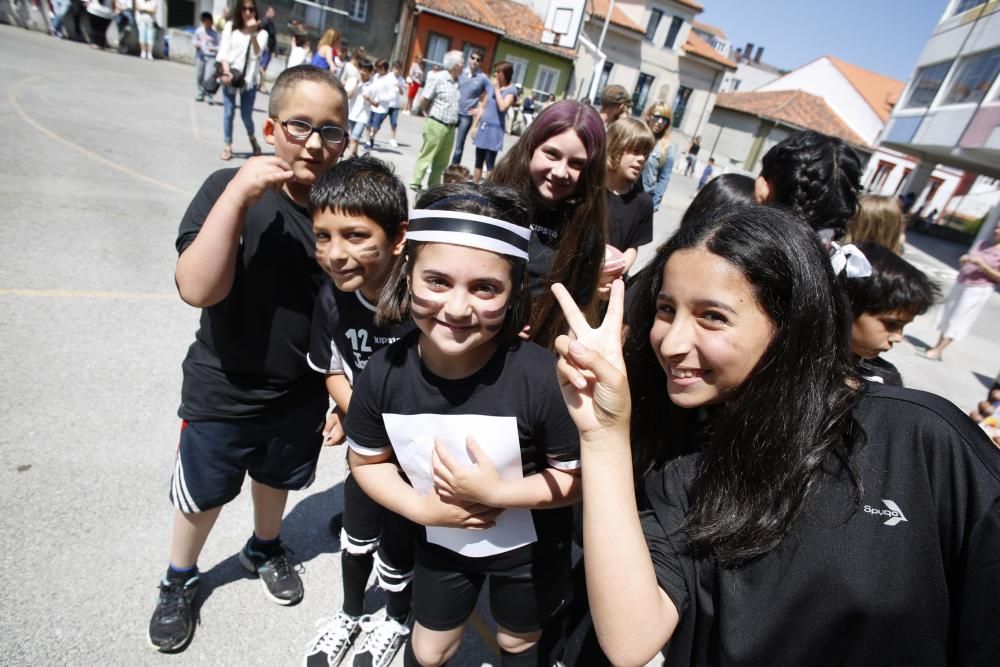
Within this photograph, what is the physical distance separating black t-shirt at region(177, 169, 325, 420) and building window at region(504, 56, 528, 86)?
28.1m

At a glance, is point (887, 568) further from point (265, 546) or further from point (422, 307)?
point (265, 546)

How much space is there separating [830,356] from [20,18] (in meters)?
22.1

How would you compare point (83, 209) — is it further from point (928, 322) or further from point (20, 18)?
point (20, 18)

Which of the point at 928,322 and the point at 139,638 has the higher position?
the point at 928,322

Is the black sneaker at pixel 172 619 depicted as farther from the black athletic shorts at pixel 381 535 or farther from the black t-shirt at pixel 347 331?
the black t-shirt at pixel 347 331

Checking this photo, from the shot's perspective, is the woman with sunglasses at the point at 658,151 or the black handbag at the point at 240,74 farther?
the black handbag at the point at 240,74

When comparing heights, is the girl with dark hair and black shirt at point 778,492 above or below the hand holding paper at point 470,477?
above

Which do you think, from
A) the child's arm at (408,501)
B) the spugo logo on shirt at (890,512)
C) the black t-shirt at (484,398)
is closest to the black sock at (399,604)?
the child's arm at (408,501)

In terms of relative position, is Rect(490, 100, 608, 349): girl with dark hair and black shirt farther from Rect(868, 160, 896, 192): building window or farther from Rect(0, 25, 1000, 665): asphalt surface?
Rect(868, 160, 896, 192): building window

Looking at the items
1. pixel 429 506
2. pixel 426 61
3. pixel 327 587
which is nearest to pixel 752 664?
pixel 429 506

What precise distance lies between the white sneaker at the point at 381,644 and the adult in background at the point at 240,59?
7.90 m

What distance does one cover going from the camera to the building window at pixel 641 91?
3319cm

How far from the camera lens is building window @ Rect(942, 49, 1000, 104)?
59.2 feet

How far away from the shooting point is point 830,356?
115cm
